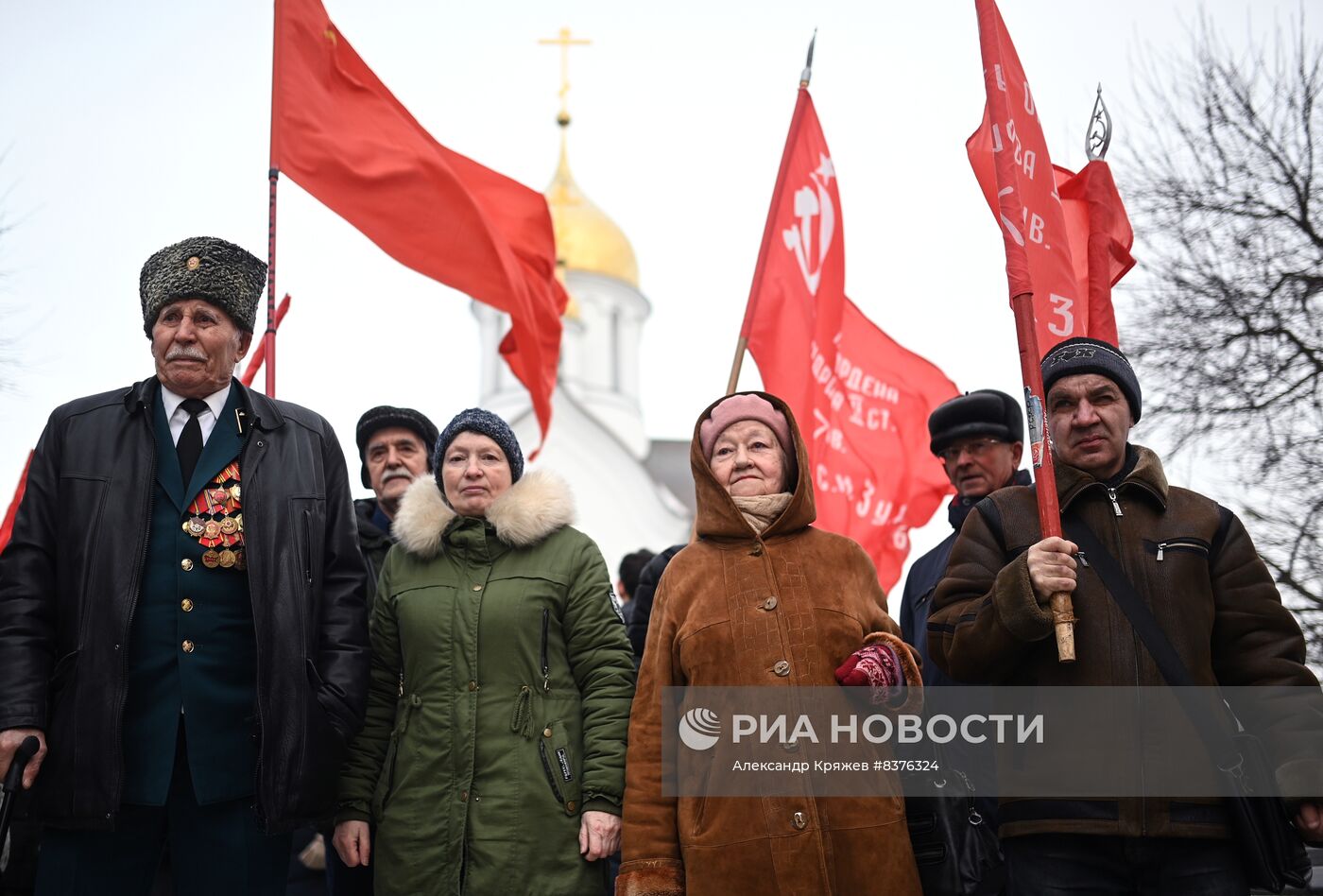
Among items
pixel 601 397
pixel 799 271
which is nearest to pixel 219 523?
pixel 799 271

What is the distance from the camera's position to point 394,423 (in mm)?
5484

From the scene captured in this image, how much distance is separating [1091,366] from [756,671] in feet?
4.17

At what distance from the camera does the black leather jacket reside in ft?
10.3

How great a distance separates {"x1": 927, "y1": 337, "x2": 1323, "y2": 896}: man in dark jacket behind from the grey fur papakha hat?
7.15 feet

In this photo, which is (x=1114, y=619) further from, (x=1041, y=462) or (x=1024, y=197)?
(x=1024, y=197)

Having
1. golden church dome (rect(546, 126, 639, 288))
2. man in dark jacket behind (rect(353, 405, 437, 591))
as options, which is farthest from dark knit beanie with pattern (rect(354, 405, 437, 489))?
golden church dome (rect(546, 126, 639, 288))

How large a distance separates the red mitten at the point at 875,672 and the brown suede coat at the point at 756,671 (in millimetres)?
70

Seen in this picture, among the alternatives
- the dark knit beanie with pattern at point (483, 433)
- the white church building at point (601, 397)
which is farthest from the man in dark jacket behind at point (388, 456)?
the white church building at point (601, 397)

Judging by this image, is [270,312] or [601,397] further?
[601,397]

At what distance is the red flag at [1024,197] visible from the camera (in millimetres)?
3779

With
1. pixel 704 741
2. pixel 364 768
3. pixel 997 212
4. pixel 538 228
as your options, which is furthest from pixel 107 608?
pixel 538 228

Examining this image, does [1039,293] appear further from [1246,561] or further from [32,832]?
[32,832]

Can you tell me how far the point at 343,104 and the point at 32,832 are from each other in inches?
153

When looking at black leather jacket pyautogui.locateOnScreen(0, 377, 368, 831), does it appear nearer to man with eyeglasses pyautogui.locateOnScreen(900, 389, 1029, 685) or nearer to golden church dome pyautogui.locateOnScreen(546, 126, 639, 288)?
man with eyeglasses pyautogui.locateOnScreen(900, 389, 1029, 685)
